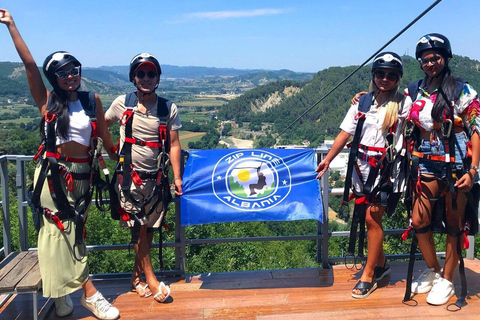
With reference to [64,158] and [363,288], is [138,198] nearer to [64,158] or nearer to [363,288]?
[64,158]

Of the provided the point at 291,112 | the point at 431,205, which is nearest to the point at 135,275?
the point at 431,205

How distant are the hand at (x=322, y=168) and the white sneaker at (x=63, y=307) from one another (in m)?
2.28

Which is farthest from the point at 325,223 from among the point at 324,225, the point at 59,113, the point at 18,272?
the point at 18,272

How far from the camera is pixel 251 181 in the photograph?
4.27 m

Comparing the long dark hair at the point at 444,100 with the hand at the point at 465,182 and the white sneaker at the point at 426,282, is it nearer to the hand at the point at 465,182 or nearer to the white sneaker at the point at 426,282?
the hand at the point at 465,182

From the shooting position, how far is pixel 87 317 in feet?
12.0

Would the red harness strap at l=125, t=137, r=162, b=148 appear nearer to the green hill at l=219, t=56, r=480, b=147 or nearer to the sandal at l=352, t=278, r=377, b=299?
the sandal at l=352, t=278, r=377, b=299

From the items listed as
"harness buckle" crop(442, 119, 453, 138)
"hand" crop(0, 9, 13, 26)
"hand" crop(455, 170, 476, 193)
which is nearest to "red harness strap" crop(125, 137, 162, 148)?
"hand" crop(0, 9, 13, 26)

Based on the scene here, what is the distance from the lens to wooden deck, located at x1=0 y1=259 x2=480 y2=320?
3.65 metres

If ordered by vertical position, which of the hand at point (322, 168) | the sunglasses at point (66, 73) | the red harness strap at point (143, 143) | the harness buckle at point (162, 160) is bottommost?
the hand at point (322, 168)

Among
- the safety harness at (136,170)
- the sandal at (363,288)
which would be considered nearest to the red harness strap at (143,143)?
the safety harness at (136,170)

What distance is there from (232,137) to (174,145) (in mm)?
109800

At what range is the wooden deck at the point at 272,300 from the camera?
144 inches

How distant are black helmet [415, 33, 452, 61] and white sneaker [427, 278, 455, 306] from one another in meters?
1.76
